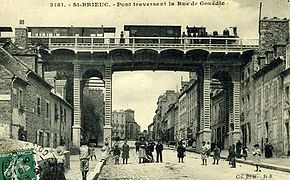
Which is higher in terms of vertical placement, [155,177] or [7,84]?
[7,84]

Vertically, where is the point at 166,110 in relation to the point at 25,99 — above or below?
above

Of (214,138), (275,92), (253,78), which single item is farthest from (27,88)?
(214,138)

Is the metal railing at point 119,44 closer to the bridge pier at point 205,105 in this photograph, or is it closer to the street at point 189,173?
the bridge pier at point 205,105

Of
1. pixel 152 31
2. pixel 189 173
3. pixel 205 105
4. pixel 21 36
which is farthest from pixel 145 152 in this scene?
pixel 152 31

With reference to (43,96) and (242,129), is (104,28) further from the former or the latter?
(43,96)

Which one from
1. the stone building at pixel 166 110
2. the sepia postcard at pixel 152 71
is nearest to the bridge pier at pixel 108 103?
the sepia postcard at pixel 152 71

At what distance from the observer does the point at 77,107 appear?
5250 centimetres

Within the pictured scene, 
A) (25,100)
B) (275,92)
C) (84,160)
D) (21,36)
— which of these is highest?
(21,36)

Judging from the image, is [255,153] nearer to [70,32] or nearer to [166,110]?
[70,32]

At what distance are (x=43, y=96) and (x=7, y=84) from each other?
7970mm

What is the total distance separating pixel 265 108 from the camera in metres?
42.1

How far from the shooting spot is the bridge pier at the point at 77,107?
51.8m

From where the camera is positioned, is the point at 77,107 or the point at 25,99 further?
the point at 77,107

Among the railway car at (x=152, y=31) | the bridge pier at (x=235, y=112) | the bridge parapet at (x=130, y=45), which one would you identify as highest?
the railway car at (x=152, y=31)
